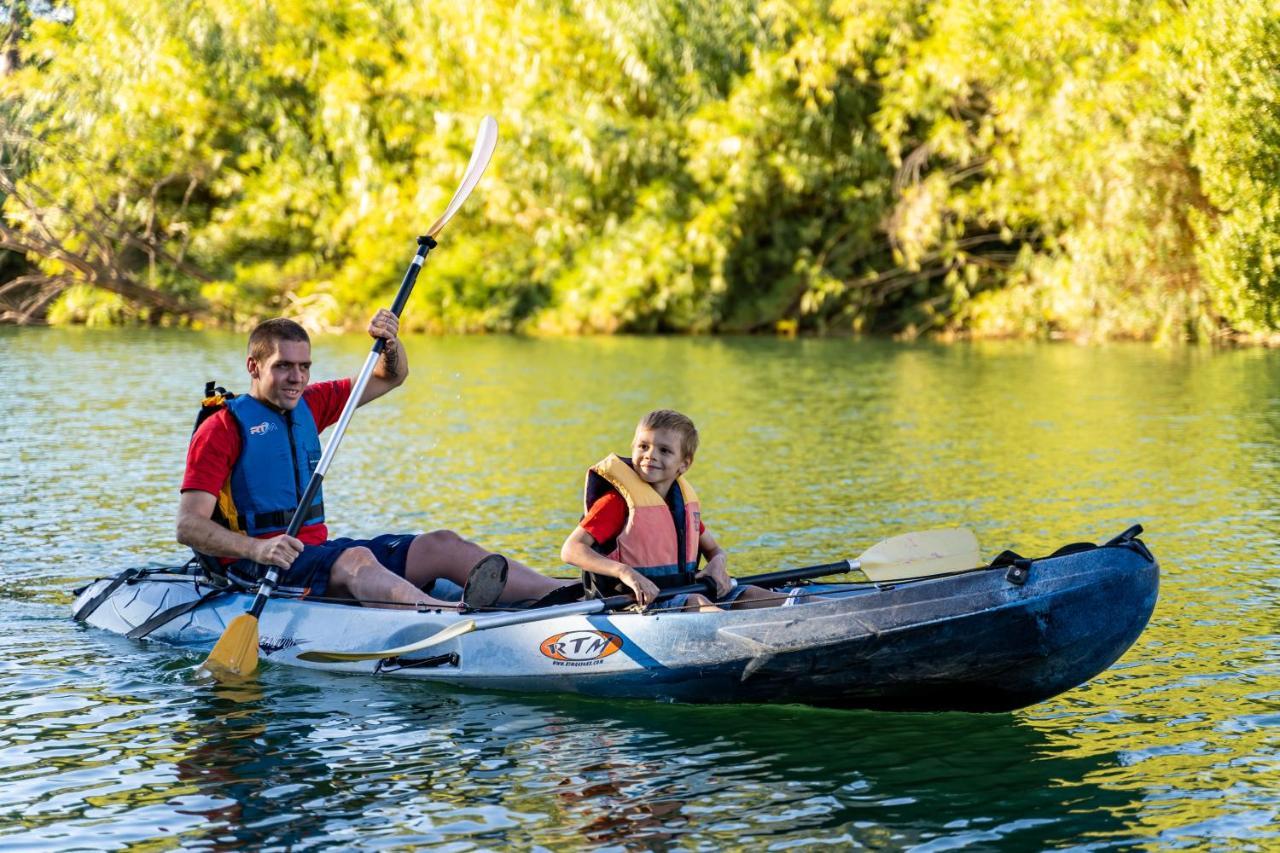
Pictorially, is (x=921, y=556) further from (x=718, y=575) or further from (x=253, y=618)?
(x=253, y=618)

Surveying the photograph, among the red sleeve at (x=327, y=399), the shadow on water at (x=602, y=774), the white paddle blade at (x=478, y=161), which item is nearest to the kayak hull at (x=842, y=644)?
the shadow on water at (x=602, y=774)

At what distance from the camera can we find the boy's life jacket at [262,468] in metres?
6.50

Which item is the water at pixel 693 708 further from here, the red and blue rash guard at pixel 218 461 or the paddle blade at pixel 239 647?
the red and blue rash guard at pixel 218 461

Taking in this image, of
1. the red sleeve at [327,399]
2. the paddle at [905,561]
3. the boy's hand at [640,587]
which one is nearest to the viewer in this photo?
the boy's hand at [640,587]

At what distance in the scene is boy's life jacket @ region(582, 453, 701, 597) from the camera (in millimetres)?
5973

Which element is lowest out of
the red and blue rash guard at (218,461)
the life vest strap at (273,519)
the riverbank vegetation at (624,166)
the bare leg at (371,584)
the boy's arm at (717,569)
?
the bare leg at (371,584)

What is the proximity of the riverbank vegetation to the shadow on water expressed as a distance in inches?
676

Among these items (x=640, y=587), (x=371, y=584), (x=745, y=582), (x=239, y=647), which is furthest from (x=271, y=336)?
(x=745, y=582)

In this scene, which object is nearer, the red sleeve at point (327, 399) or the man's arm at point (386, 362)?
the man's arm at point (386, 362)

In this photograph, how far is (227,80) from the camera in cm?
3344

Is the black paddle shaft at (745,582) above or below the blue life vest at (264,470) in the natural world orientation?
below

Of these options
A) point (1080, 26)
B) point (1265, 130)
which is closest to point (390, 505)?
point (1265, 130)

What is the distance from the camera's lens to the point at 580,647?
19.4 feet

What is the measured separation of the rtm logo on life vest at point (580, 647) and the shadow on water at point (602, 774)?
204 millimetres
